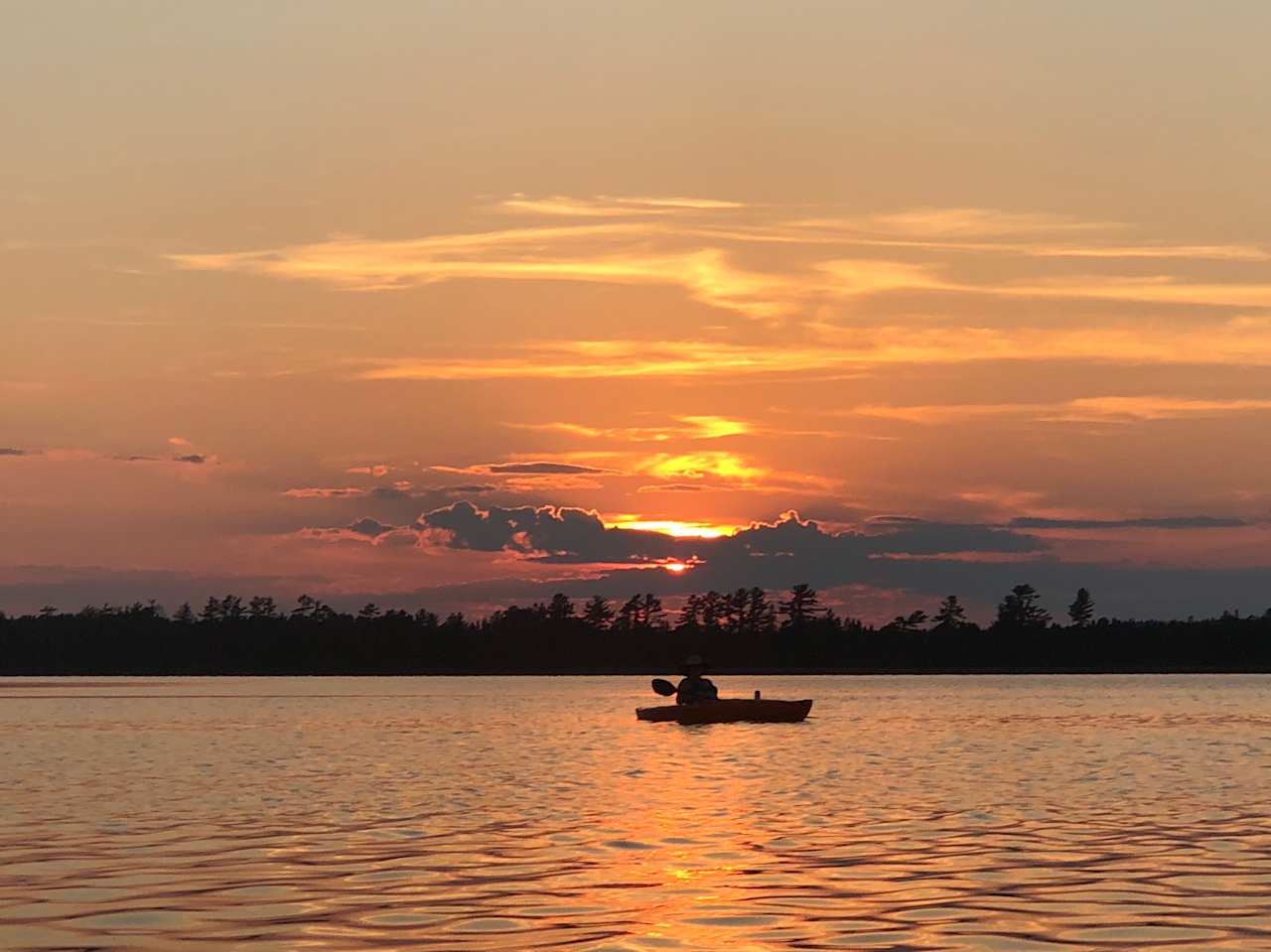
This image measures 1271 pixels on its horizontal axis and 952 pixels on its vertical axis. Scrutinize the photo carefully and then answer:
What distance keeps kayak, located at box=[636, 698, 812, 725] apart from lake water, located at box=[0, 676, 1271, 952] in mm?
16209

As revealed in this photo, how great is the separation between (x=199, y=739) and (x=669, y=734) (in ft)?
72.3

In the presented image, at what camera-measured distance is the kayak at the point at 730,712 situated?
9050cm

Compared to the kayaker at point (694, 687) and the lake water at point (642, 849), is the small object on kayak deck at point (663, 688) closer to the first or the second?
the kayaker at point (694, 687)

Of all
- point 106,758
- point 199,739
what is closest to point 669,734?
point 199,739

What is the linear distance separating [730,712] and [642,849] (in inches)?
2228

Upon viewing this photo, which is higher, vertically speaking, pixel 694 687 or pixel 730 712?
pixel 694 687

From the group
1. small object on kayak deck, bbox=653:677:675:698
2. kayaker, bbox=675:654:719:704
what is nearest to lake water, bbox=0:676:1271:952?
kayaker, bbox=675:654:719:704

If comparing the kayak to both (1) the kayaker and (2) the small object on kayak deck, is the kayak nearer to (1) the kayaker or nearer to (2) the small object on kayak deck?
(1) the kayaker

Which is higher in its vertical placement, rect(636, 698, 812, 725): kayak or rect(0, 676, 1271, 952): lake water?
rect(636, 698, 812, 725): kayak

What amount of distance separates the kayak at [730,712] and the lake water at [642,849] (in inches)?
638

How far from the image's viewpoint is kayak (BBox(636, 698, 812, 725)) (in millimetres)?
90500

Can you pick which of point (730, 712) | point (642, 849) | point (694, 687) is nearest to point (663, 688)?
point (694, 687)

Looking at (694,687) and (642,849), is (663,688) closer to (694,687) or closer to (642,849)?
(694,687)

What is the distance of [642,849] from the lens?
34344mm
